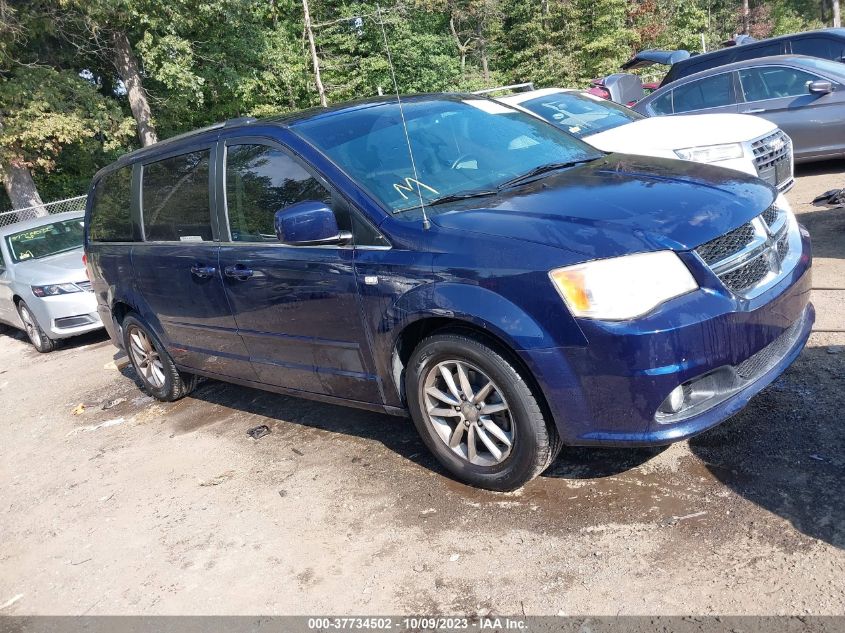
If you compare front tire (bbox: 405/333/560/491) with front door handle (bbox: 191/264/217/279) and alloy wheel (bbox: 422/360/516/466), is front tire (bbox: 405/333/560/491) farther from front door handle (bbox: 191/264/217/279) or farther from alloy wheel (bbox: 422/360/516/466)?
front door handle (bbox: 191/264/217/279)

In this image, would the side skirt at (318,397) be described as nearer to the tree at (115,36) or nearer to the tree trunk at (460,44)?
the tree at (115,36)

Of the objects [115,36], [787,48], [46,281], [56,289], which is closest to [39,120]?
[115,36]

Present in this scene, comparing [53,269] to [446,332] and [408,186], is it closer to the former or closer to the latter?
[408,186]

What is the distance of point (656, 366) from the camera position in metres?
2.89

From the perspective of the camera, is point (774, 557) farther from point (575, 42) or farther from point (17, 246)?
point (575, 42)

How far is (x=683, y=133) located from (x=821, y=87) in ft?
10.7

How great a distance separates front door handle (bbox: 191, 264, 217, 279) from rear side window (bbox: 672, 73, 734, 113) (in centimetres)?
768

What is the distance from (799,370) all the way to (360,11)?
28.1 m

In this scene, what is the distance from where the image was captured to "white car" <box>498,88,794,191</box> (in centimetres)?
671

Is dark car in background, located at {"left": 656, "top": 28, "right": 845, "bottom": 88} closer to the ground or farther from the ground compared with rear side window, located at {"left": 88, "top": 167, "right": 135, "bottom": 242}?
closer to the ground

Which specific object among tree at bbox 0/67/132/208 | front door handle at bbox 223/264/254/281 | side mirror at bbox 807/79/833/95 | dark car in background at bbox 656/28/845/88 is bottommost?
side mirror at bbox 807/79/833/95

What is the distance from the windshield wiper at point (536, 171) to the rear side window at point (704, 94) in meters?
6.65

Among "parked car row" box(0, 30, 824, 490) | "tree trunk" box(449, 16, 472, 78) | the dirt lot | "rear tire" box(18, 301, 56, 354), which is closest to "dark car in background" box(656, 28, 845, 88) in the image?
the dirt lot

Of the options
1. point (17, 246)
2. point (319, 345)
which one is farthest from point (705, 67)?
point (17, 246)
